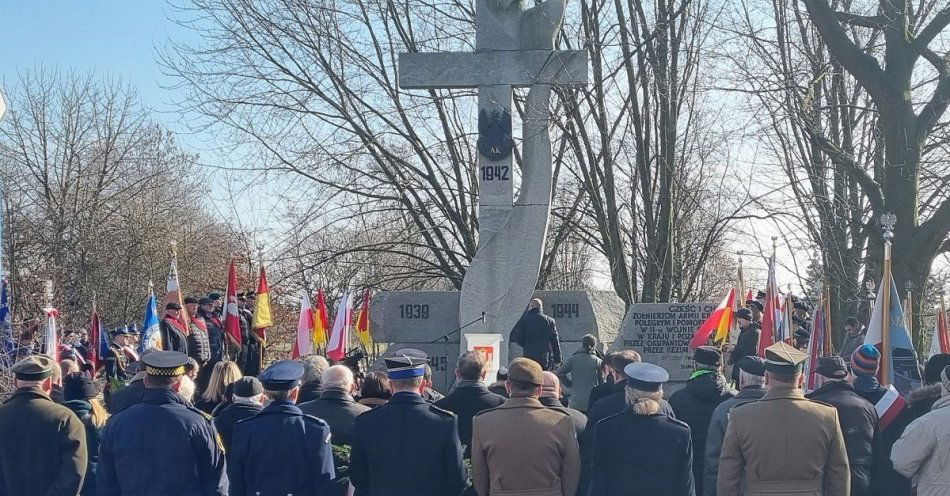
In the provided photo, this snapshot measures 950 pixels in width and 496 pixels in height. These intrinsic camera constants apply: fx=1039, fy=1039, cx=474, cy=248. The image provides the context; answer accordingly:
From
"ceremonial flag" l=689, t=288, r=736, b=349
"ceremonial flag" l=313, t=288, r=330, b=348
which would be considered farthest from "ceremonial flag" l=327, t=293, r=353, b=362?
"ceremonial flag" l=689, t=288, r=736, b=349

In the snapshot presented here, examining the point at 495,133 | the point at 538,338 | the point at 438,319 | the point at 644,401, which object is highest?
the point at 495,133

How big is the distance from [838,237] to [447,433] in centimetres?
1422

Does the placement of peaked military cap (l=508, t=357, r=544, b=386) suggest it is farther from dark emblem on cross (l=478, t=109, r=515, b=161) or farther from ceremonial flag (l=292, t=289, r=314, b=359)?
ceremonial flag (l=292, t=289, r=314, b=359)

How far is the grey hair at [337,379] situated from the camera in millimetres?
6207

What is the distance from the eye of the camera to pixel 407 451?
211 inches

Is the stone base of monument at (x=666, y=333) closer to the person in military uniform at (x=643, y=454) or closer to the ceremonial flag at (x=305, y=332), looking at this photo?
the ceremonial flag at (x=305, y=332)

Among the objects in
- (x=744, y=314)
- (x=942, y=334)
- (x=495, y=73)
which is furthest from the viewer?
(x=495, y=73)

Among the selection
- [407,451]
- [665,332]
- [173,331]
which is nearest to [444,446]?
[407,451]

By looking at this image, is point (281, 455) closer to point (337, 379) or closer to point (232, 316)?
point (337, 379)

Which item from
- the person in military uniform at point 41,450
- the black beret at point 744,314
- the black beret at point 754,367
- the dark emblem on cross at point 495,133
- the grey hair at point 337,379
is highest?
the dark emblem on cross at point 495,133

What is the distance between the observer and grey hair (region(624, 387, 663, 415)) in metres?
5.47

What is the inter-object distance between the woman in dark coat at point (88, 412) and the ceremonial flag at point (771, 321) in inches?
278

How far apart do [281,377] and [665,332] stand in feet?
34.0

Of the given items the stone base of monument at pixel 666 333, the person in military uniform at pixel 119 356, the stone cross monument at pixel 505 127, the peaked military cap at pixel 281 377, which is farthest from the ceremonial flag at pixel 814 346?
the person in military uniform at pixel 119 356
